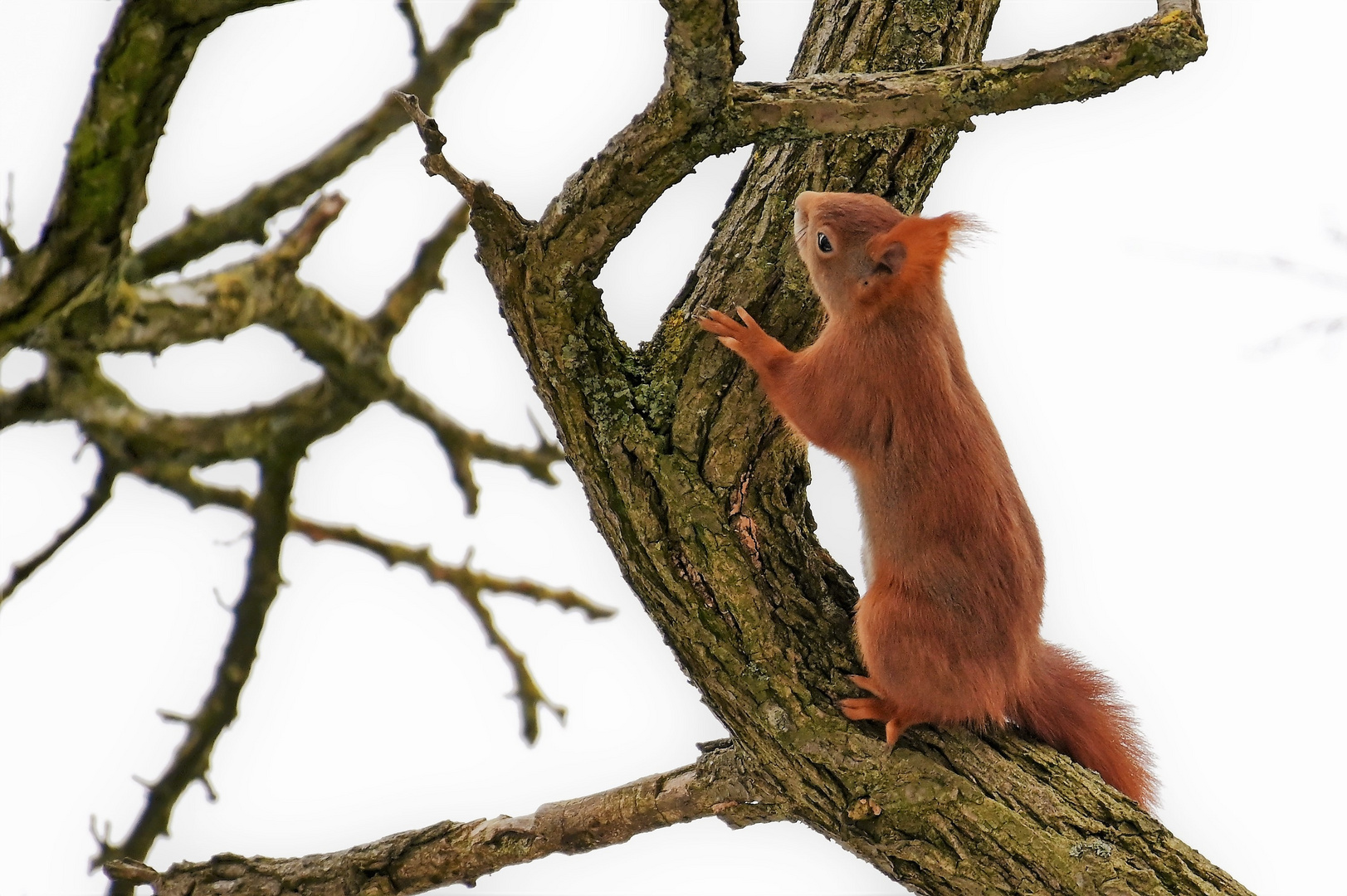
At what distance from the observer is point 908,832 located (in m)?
2.94

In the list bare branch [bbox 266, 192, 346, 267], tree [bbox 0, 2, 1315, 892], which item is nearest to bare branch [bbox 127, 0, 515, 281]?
tree [bbox 0, 2, 1315, 892]

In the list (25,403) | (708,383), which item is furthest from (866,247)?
(25,403)

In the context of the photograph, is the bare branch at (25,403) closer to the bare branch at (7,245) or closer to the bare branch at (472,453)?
the bare branch at (7,245)

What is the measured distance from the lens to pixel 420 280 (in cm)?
398

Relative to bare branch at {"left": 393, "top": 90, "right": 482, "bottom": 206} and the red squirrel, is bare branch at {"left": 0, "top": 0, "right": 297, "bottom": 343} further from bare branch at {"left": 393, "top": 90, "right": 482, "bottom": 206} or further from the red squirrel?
the red squirrel

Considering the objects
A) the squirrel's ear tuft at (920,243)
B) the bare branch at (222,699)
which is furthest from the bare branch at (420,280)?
the squirrel's ear tuft at (920,243)

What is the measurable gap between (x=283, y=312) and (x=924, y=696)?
197 cm

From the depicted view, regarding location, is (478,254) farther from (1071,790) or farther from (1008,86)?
(1071,790)

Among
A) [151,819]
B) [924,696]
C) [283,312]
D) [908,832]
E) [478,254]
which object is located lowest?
[908,832]

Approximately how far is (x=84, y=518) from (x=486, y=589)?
136 cm

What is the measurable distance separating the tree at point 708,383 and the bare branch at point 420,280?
18cm

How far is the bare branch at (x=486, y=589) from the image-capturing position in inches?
163

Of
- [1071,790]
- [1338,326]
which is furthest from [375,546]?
[1338,326]

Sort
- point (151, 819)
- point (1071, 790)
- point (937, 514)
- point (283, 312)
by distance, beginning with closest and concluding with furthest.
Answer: point (1071, 790) → point (937, 514) → point (283, 312) → point (151, 819)
